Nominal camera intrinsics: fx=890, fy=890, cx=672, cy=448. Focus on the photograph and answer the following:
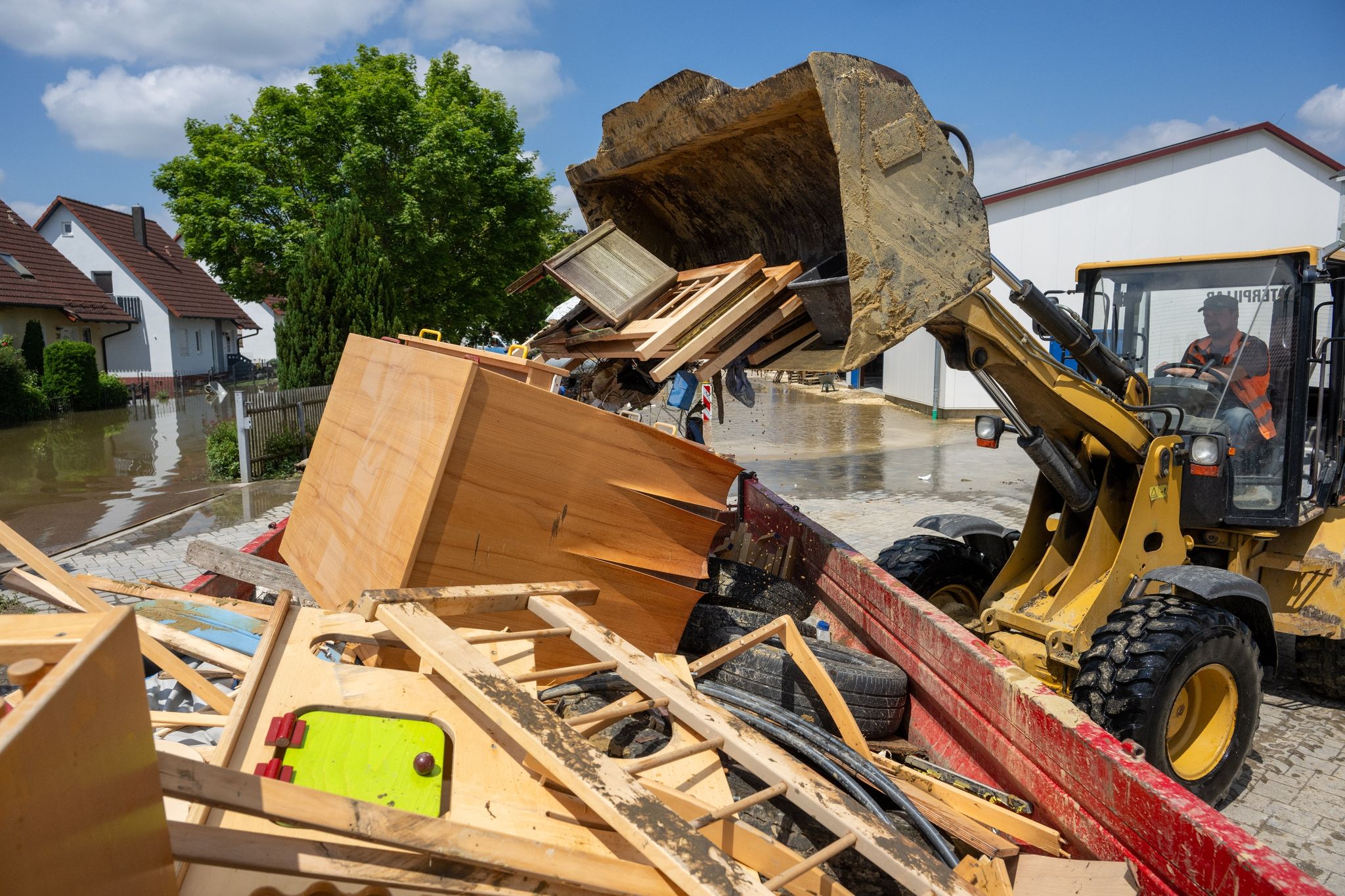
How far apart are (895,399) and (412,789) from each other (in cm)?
2470

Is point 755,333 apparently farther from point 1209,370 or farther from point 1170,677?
point 1209,370

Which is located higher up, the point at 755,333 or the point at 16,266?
the point at 16,266

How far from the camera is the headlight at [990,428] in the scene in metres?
4.74

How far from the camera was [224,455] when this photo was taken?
13141mm

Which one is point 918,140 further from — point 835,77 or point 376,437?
point 376,437

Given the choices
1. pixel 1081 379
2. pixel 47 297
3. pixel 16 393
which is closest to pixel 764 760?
pixel 1081 379

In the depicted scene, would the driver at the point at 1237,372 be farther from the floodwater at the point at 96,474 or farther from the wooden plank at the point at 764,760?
the floodwater at the point at 96,474

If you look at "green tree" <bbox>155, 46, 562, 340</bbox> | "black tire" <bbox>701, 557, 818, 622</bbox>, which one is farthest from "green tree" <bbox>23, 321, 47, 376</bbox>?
"black tire" <bbox>701, 557, 818, 622</bbox>

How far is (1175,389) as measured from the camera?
4.75m

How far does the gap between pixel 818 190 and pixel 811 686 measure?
2220mm

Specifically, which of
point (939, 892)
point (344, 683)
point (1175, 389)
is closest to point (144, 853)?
point (344, 683)

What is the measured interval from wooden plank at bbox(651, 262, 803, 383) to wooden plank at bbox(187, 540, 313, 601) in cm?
181

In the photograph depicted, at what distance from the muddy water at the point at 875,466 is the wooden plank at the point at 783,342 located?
495 cm

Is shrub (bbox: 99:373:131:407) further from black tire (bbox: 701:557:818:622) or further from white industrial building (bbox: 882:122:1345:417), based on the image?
black tire (bbox: 701:557:818:622)
